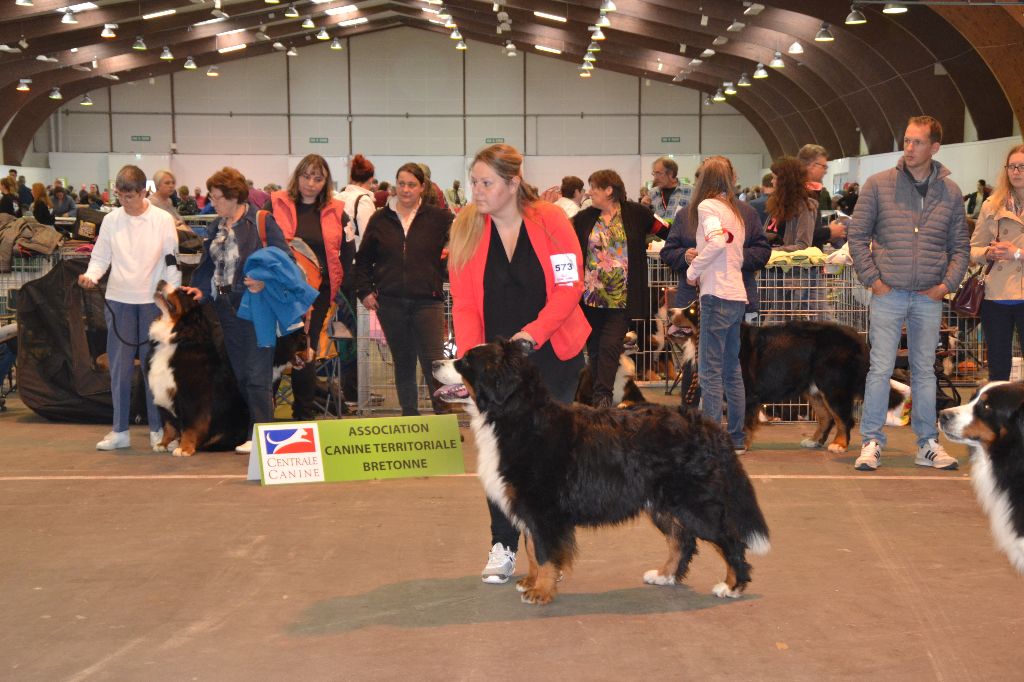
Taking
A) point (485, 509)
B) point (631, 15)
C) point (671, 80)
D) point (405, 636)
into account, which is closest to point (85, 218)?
point (485, 509)

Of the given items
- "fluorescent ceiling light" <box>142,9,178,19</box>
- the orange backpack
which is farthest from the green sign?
"fluorescent ceiling light" <box>142,9,178,19</box>

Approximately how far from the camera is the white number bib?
3.95 meters

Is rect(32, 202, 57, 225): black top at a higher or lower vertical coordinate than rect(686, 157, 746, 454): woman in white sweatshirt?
higher

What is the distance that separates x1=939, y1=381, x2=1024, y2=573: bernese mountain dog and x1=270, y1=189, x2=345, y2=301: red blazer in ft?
14.6

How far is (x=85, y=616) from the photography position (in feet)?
12.1

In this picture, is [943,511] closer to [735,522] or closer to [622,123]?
[735,522]

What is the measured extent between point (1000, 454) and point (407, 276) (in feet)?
12.6

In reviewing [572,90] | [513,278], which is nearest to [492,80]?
[572,90]

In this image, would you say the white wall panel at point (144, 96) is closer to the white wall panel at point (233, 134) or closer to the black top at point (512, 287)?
the white wall panel at point (233, 134)

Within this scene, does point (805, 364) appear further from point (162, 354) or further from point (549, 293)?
point (162, 354)

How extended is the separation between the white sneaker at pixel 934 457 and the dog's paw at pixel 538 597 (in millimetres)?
3349

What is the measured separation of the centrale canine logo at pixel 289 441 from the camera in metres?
5.88

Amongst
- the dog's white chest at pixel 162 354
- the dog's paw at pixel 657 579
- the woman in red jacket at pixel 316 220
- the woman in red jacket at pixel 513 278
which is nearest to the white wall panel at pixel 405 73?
the woman in red jacket at pixel 316 220

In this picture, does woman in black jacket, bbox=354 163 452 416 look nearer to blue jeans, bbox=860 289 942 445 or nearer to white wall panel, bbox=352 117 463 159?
blue jeans, bbox=860 289 942 445
